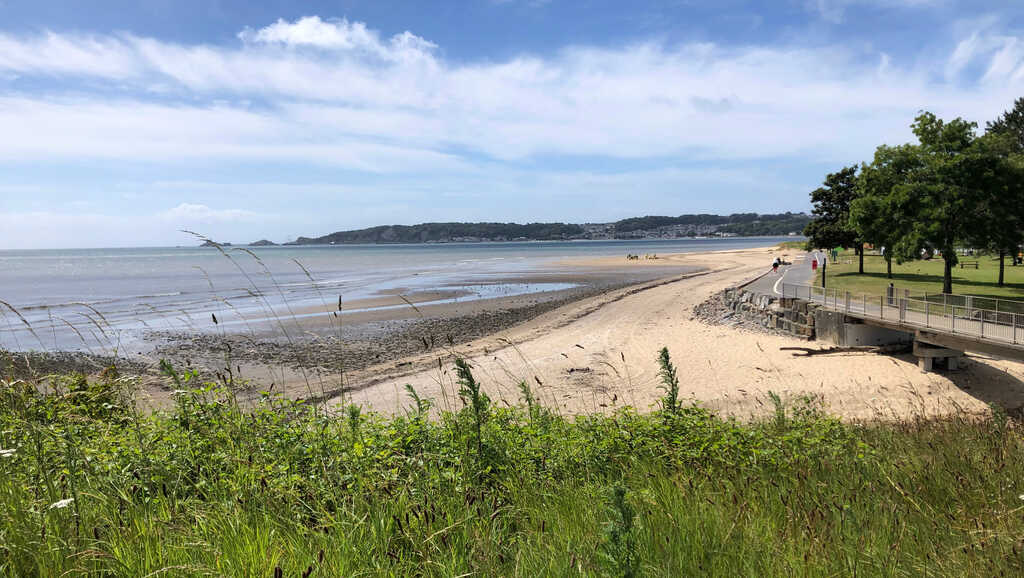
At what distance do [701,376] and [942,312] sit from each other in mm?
7177

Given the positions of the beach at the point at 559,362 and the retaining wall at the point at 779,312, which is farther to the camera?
the retaining wall at the point at 779,312

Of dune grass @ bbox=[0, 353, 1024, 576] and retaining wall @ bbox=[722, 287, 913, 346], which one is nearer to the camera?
dune grass @ bbox=[0, 353, 1024, 576]

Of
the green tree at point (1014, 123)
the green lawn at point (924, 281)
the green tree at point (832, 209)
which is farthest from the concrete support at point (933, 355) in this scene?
the green tree at point (1014, 123)

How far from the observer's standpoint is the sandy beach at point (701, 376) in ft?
48.8

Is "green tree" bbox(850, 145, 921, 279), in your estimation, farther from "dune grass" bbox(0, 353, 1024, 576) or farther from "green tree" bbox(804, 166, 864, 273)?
"dune grass" bbox(0, 353, 1024, 576)

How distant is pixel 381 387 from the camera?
17.3 m

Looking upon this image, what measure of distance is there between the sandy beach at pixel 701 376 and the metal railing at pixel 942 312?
5.01 feet

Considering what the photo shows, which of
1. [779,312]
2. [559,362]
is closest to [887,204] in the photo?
[779,312]

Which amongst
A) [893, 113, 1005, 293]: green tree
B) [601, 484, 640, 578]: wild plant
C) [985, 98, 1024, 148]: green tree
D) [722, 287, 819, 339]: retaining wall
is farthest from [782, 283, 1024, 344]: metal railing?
[985, 98, 1024, 148]: green tree

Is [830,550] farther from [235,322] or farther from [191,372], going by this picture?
Result: [235,322]

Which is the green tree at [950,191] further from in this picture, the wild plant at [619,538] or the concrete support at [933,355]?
the wild plant at [619,538]

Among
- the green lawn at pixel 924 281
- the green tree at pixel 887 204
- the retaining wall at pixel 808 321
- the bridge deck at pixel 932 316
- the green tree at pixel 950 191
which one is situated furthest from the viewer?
the green lawn at pixel 924 281

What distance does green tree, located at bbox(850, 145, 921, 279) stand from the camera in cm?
2494

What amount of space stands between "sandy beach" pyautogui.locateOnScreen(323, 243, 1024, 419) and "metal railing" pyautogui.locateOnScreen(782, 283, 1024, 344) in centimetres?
153
